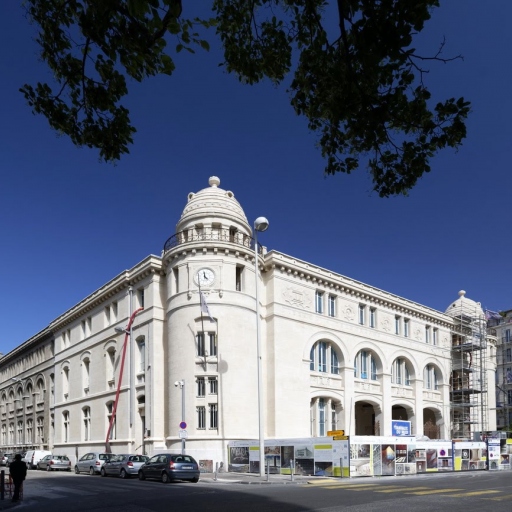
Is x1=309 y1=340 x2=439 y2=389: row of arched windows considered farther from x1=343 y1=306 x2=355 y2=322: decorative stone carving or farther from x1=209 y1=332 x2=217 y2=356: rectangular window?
x1=209 y1=332 x2=217 y2=356: rectangular window

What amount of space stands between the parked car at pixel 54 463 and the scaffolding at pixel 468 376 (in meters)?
32.9

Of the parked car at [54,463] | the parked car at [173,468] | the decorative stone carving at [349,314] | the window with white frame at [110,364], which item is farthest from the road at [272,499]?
the decorative stone carving at [349,314]

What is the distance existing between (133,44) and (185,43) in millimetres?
764

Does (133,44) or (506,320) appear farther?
(506,320)

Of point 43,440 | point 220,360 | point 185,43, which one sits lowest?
point 43,440

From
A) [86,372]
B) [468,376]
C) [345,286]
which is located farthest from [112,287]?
[468,376]

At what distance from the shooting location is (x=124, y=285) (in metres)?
45.2

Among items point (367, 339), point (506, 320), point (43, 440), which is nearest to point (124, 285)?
point (367, 339)

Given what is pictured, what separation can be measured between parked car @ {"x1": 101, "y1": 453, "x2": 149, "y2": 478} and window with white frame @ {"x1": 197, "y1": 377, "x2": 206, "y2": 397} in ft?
18.2

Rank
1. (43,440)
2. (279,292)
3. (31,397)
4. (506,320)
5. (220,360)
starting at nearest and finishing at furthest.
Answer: (220,360) → (279,292) → (43,440) → (31,397) → (506,320)

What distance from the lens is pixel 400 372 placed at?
50.6 metres

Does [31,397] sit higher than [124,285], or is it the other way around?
A: [124,285]

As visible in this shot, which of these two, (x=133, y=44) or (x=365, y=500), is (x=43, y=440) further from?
(x=133, y=44)

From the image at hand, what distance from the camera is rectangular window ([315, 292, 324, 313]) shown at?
1734 inches
